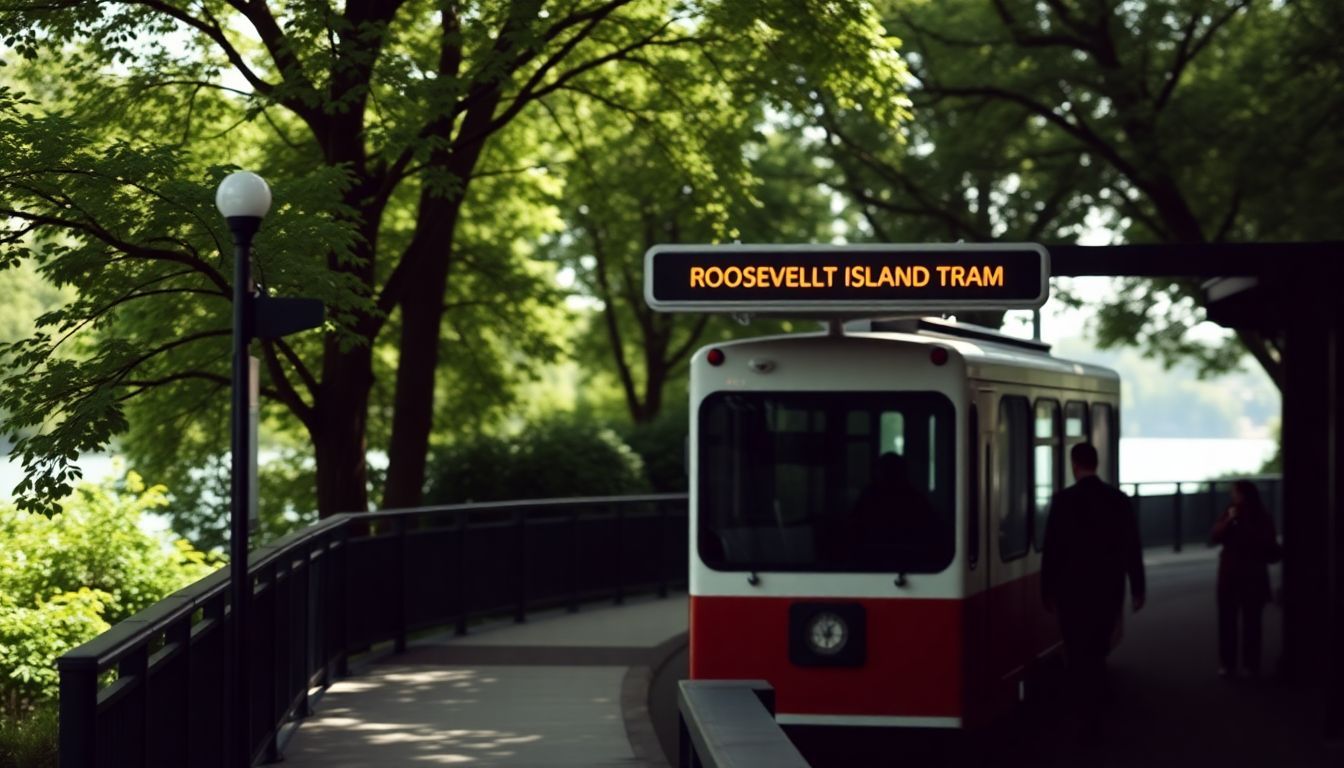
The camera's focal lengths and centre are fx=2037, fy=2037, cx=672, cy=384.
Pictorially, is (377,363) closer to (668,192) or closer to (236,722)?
(668,192)

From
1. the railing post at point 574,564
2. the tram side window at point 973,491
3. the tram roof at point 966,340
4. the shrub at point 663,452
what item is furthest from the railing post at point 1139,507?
the tram side window at point 973,491

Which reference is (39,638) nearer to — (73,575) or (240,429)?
(73,575)

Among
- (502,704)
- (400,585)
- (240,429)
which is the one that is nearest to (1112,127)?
(400,585)

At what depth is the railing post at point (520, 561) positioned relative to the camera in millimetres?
19406

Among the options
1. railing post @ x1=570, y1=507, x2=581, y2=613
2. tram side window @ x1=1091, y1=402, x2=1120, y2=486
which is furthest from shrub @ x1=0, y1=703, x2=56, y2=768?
railing post @ x1=570, y1=507, x2=581, y2=613

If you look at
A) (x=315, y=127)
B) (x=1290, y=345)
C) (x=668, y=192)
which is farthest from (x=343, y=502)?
(x=1290, y=345)

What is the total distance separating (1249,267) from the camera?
46.1 feet

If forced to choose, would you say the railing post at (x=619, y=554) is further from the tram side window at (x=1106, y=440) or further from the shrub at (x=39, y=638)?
the shrub at (x=39, y=638)

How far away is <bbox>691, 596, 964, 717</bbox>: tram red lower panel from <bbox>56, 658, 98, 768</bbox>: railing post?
5409 mm

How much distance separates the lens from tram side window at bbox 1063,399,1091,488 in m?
14.8

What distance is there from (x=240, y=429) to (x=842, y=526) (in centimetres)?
382

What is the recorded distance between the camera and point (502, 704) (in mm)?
13617

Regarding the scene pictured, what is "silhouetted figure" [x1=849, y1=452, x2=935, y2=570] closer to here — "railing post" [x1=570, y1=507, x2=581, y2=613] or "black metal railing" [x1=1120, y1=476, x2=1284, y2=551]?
"railing post" [x1=570, y1=507, x2=581, y2=613]

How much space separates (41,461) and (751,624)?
6.03 metres
